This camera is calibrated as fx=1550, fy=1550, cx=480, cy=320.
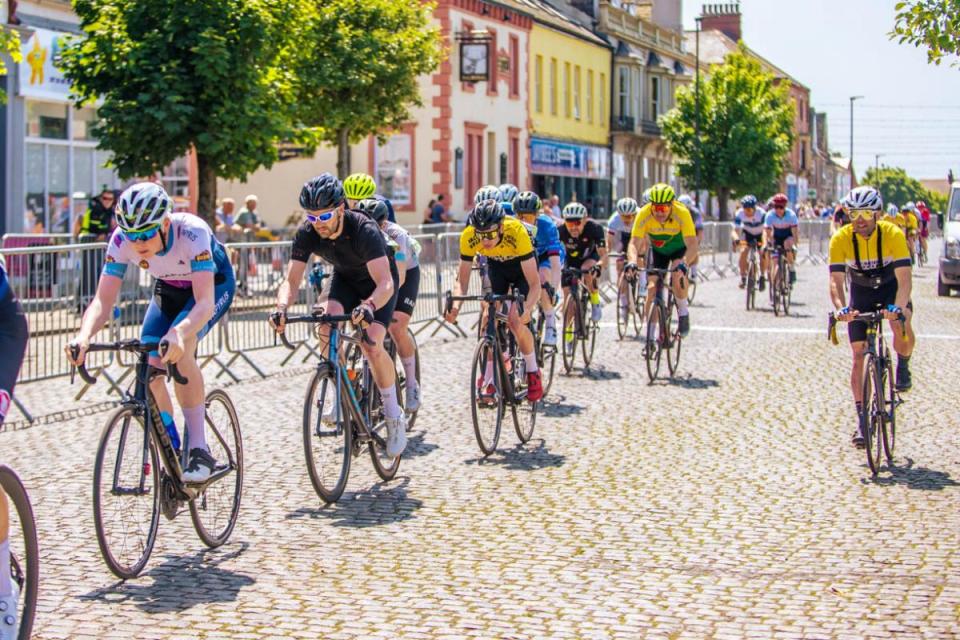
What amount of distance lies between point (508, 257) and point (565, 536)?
13.9 feet

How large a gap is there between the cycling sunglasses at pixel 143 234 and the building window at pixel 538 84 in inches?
1934

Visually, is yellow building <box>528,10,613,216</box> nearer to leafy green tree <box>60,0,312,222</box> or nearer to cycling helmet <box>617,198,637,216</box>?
leafy green tree <box>60,0,312,222</box>

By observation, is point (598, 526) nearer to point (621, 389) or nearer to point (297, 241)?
point (297, 241)

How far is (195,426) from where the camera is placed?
7.43 metres

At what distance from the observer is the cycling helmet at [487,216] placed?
10.7 meters

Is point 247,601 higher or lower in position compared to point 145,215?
lower

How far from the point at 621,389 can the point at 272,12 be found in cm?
1233

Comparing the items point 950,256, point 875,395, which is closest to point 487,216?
point 875,395

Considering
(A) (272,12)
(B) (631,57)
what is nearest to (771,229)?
(A) (272,12)

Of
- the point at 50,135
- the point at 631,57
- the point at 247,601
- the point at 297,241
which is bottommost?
the point at 247,601

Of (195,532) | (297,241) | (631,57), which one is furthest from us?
(631,57)

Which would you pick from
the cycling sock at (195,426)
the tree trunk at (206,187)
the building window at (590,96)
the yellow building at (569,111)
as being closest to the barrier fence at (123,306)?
the tree trunk at (206,187)

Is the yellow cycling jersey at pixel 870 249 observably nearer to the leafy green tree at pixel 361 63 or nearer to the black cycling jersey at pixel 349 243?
the black cycling jersey at pixel 349 243

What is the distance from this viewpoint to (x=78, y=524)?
8.09 m
